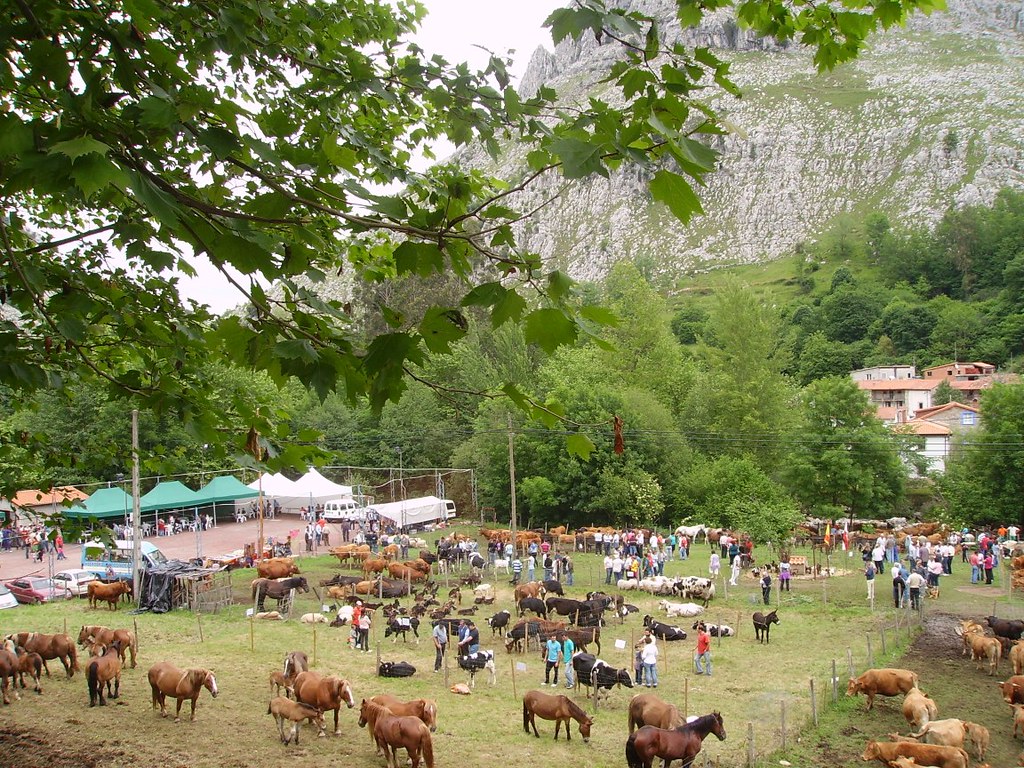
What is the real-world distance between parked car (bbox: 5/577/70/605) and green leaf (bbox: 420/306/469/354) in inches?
902

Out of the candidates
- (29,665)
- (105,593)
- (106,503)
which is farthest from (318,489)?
(29,665)

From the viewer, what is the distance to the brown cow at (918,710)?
1054 cm

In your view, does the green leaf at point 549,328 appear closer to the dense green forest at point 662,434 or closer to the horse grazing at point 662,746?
the horse grazing at point 662,746

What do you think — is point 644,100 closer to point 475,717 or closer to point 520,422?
point 475,717

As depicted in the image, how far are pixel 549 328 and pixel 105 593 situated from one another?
21.0 meters

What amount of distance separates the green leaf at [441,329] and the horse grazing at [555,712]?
9604 millimetres

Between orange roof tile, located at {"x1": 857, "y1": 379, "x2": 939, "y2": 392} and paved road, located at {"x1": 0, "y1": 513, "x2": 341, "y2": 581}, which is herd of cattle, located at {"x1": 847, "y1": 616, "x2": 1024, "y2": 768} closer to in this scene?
paved road, located at {"x1": 0, "y1": 513, "x2": 341, "y2": 581}

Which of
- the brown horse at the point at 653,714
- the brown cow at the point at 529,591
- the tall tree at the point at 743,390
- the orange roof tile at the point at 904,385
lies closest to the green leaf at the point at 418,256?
the brown horse at the point at 653,714

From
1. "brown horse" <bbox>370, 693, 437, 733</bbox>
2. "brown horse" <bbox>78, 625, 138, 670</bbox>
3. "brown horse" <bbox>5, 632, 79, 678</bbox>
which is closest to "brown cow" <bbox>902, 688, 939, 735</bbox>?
"brown horse" <bbox>370, 693, 437, 733</bbox>

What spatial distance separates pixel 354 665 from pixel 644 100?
46.1ft

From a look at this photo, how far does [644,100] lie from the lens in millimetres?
2008

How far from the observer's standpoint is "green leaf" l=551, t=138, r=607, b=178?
64.4 inches

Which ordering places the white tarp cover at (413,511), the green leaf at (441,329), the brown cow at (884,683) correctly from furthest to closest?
the white tarp cover at (413,511)
the brown cow at (884,683)
the green leaf at (441,329)

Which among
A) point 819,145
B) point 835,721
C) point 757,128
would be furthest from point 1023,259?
point 835,721
